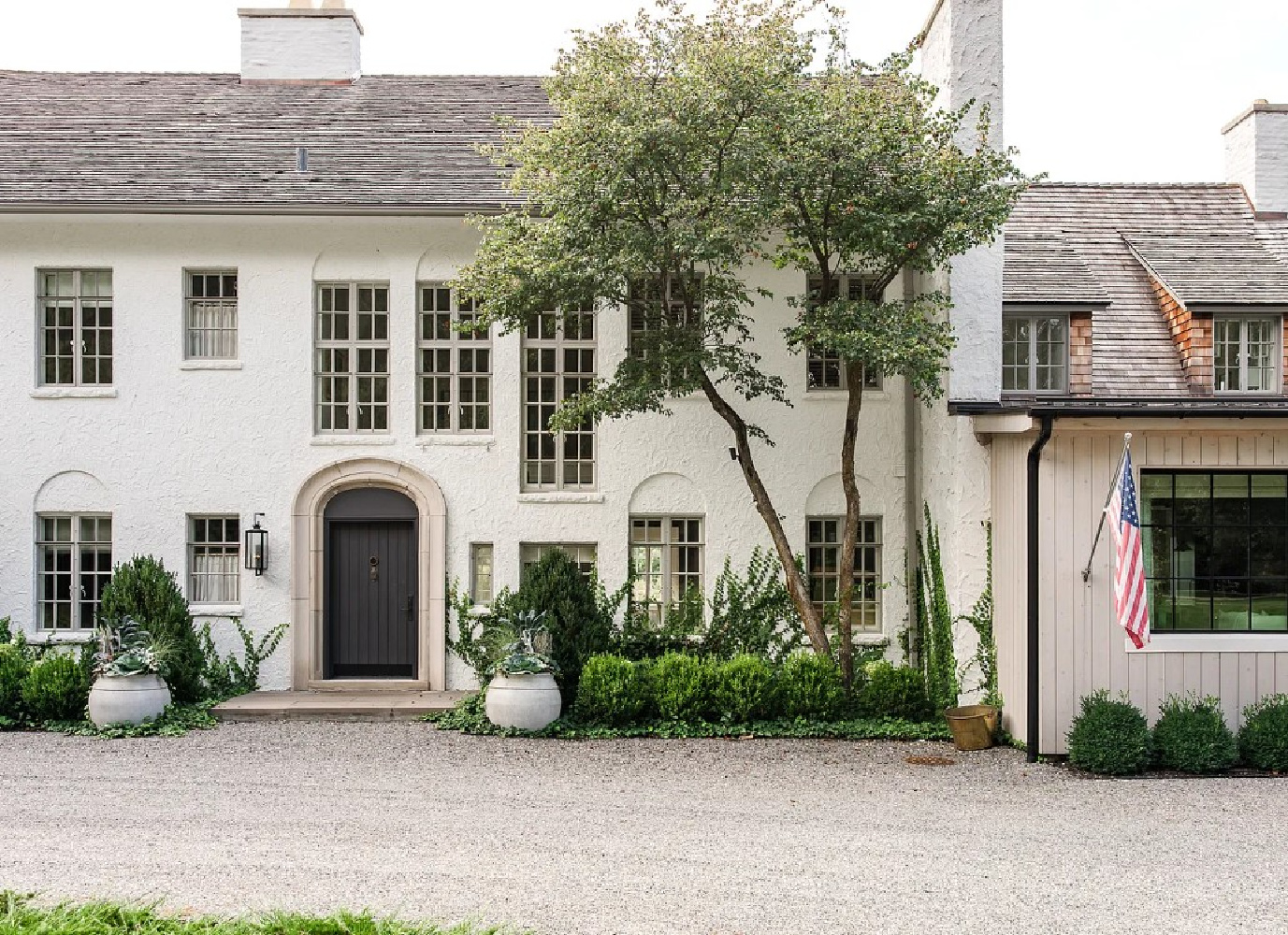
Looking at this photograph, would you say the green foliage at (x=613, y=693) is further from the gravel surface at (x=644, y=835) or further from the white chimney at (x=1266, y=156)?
the white chimney at (x=1266, y=156)

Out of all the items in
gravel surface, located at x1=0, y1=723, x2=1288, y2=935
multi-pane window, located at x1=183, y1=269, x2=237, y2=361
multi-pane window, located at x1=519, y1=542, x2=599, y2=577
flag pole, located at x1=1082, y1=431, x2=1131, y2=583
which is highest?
multi-pane window, located at x1=183, y1=269, x2=237, y2=361

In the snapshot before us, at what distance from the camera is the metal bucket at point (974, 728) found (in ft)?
41.5

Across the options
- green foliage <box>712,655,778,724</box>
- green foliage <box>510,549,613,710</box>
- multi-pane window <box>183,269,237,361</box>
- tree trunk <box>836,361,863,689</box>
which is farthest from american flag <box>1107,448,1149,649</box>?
multi-pane window <box>183,269,237,361</box>

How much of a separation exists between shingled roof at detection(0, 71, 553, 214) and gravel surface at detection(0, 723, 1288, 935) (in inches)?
244

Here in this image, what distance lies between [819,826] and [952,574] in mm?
4942

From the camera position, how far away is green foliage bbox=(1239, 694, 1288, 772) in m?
11.4

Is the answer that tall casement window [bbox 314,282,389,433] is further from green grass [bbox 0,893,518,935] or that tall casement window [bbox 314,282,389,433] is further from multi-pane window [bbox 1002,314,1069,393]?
green grass [bbox 0,893,518,935]

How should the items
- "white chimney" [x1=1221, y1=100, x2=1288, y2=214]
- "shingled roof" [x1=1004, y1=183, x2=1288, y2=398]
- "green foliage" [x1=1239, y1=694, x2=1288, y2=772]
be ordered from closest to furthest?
"green foliage" [x1=1239, y1=694, x2=1288, y2=772] → "shingled roof" [x1=1004, y1=183, x2=1288, y2=398] → "white chimney" [x1=1221, y1=100, x2=1288, y2=214]

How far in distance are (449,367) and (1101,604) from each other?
7.97 metres

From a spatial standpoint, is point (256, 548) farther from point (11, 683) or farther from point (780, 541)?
point (780, 541)

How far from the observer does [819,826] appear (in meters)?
9.45

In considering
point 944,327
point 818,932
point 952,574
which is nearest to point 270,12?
point 944,327

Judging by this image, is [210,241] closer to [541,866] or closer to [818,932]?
[541,866]

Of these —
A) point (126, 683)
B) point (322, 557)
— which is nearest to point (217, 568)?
point (322, 557)
